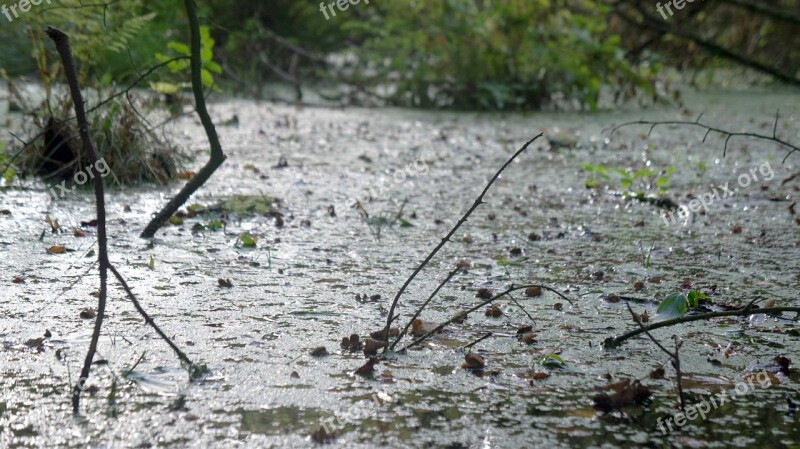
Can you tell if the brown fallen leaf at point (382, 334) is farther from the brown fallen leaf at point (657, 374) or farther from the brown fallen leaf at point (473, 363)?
the brown fallen leaf at point (657, 374)

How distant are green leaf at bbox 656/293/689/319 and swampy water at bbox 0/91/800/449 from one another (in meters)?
0.02

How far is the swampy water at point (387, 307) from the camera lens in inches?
63.8

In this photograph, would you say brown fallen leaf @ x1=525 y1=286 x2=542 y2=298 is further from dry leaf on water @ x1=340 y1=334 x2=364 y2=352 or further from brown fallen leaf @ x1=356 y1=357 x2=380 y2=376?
brown fallen leaf @ x1=356 y1=357 x2=380 y2=376

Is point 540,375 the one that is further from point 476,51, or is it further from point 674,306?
point 476,51

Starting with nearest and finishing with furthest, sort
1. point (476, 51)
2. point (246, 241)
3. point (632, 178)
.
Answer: point (246, 241)
point (632, 178)
point (476, 51)

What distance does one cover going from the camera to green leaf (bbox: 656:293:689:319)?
7.28 feet

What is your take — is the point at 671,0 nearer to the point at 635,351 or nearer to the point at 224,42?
the point at 224,42

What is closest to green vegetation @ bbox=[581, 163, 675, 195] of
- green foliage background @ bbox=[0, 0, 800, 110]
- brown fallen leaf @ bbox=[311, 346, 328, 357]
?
green foliage background @ bbox=[0, 0, 800, 110]

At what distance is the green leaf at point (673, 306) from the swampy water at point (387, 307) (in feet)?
0.07

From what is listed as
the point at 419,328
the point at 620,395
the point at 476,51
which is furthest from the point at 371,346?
the point at 476,51

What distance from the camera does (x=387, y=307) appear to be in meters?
2.28

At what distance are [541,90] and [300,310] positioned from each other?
4.79 metres

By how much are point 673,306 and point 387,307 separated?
2.11 ft

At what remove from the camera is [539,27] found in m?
6.76
